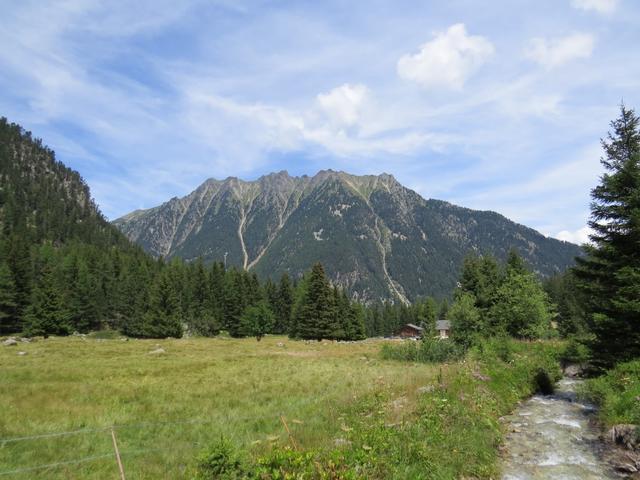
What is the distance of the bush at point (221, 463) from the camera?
27.3 feet

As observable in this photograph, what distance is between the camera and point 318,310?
78.4 metres

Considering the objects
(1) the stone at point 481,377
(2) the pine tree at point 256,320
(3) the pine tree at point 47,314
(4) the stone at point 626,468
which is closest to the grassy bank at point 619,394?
(4) the stone at point 626,468

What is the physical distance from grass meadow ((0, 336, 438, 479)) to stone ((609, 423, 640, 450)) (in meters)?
6.21

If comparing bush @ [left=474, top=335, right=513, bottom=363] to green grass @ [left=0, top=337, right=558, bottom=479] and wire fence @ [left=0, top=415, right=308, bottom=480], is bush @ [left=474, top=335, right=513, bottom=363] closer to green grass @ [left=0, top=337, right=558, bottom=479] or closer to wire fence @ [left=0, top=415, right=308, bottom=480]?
green grass @ [left=0, top=337, right=558, bottom=479]

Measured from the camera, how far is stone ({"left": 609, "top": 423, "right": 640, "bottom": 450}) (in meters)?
11.4

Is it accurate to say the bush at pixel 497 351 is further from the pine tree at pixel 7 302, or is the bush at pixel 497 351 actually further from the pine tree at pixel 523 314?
the pine tree at pixel 7 302

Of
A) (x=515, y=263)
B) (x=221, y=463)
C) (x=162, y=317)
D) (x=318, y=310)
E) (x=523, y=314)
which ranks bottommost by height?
(x=162, y=317)

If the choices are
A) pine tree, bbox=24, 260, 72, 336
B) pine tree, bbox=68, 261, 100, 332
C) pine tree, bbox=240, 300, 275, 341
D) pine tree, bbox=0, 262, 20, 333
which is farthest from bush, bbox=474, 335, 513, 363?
pine tree, bbox=0, 262, 20, 333

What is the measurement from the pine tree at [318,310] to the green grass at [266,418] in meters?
48.4

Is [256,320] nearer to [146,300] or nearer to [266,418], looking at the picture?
[146,300]

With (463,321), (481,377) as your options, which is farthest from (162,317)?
(481,377)

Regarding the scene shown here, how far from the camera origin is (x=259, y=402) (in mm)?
19312

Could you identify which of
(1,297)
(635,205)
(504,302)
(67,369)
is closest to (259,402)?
(67,369)

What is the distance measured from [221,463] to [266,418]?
25.0 feet
